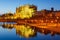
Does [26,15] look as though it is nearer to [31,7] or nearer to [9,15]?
[31,7]

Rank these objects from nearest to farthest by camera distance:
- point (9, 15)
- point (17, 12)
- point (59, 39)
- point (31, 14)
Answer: point (59, 39)
point (31, 14)
point (17, 12)
point (9, 15)

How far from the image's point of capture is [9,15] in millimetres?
153375

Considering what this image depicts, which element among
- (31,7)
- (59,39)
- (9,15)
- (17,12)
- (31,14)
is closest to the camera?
(59,39)

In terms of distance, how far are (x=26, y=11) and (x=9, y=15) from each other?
4289cm

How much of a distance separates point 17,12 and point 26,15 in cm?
1648

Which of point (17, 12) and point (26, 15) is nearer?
point (26, 15)

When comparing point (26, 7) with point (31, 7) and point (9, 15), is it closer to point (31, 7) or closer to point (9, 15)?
point (31, 7)

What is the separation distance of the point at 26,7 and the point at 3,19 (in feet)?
149

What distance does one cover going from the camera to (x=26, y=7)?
118 m

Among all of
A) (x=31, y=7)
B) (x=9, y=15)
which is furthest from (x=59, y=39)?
(x=9, y=15)

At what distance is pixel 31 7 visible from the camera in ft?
385

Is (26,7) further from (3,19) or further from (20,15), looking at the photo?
(3,19)

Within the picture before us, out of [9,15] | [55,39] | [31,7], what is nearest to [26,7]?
[31,7]

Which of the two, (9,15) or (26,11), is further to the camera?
(9,15)
